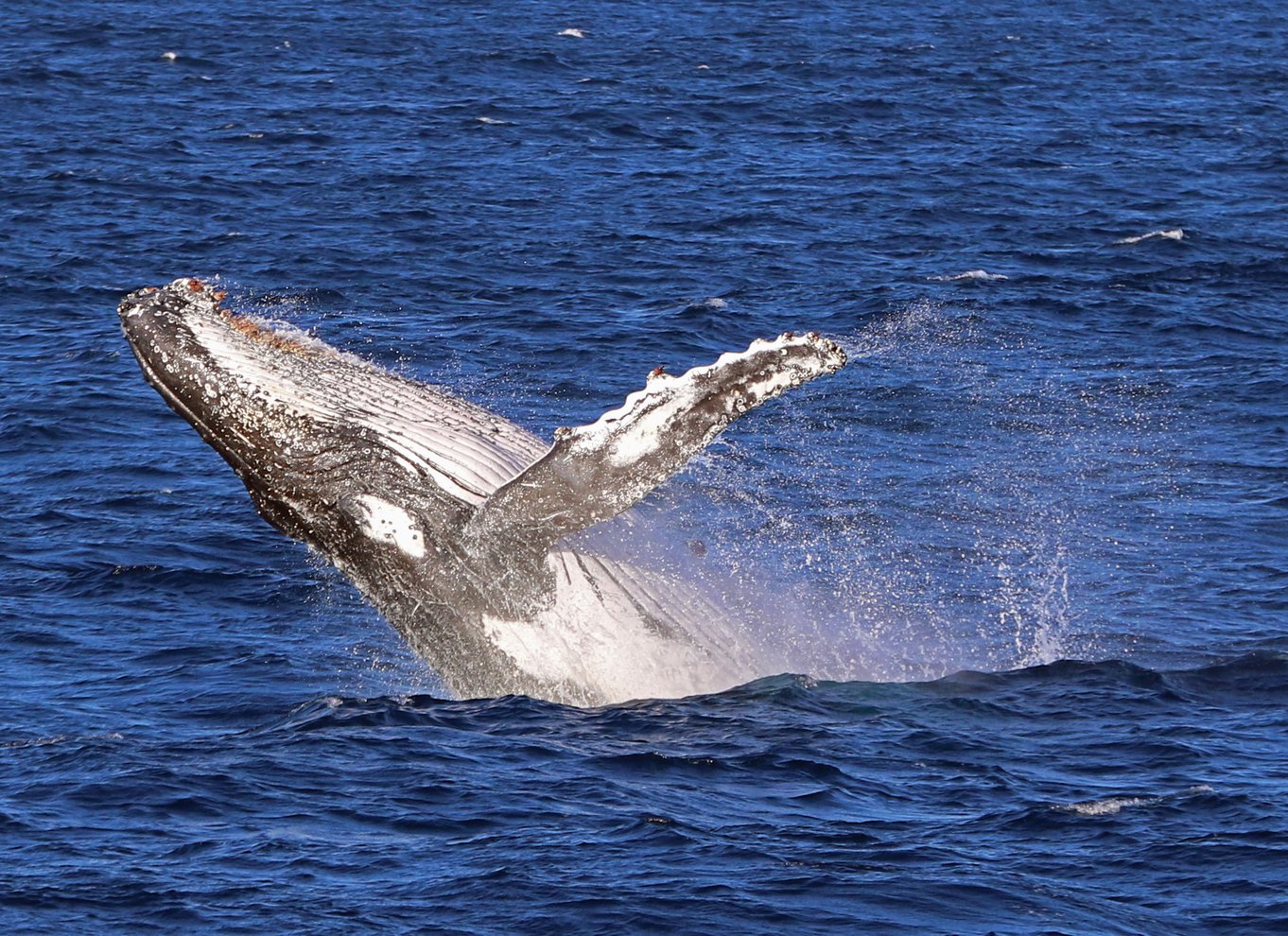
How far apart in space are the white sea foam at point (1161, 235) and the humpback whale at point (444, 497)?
97.8 feet

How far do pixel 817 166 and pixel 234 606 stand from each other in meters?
33.1

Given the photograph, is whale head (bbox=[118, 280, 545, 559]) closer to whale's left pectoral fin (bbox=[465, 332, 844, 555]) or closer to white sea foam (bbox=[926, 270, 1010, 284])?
whale's left pectoral fin (bbox=[465, 332, 844, 555])

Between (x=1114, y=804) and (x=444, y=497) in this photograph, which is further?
(x=444, y=497)

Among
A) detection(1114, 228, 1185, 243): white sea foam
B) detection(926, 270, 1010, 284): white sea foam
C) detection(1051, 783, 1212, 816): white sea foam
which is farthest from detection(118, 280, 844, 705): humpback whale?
detection(1114, 228, 1185, 243): white sea foam

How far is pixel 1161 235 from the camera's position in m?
46.4

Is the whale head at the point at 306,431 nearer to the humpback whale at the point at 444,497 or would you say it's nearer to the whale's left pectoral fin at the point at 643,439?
the humpback whale at the point at 444,497

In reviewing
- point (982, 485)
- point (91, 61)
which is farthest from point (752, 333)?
point (91, 61)

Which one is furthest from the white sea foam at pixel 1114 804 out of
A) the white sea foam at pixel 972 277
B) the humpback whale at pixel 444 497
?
the white sea foam at pixel 972 277

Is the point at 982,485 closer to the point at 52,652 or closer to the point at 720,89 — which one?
the point at 52,652

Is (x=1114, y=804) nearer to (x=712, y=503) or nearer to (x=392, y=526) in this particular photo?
(x=392, y=526)

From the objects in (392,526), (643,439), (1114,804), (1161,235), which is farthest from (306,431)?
(1161,235)

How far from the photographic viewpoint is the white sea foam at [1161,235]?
4616 centimetres

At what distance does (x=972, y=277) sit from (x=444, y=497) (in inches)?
1043

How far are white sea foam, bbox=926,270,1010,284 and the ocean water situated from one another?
0.57m
